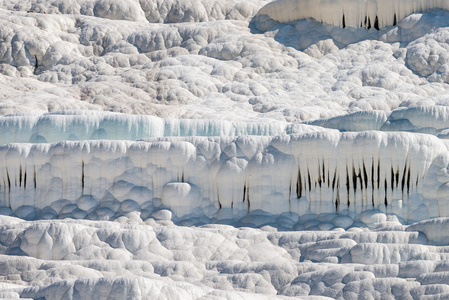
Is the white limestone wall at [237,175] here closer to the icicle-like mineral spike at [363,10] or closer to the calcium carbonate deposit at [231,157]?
the calcium carbonate deposit at [231,157]

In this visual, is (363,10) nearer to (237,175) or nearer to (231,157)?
(231,157)

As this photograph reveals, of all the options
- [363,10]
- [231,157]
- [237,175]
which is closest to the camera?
[237,175]

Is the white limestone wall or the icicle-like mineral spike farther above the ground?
the icicle-like mineral spike

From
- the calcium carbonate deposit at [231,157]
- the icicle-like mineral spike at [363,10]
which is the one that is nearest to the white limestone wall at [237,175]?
the calcium carbonate deposit at [231,157]

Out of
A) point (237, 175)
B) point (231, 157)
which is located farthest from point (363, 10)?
point (237, 175)

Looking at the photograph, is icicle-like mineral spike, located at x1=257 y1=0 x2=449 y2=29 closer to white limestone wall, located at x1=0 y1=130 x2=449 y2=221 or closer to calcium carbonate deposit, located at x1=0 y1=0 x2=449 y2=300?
calcium carbonate deposit, located at x1=0 y1=0 x2=449 y2=300

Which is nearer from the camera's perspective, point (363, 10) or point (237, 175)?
point (237, 175)

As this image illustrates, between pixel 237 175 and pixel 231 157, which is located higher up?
pixel 231 157

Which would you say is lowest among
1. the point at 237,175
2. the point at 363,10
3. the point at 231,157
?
the point at 237,175

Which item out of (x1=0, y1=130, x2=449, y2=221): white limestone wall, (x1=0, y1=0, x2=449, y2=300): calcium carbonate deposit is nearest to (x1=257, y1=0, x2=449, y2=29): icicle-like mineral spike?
(x1=0, y1=0, x2=449, y2=300): calcium carbonate deposit
